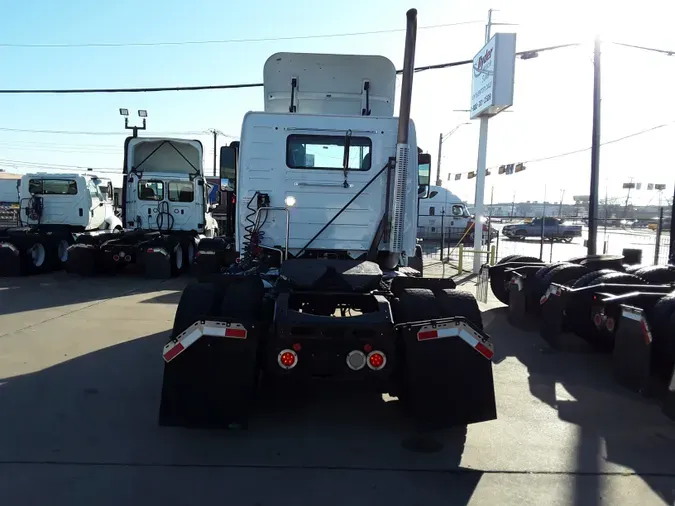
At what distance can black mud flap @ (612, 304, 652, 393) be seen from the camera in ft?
15.8

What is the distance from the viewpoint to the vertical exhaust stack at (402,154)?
17.7 feet

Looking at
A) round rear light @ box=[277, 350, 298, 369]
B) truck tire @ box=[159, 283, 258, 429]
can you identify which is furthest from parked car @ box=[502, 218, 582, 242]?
truck tire @ box=[159, 283, 258, 429]

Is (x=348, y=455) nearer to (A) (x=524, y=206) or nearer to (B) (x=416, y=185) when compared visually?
(B) (x=416, y=185)

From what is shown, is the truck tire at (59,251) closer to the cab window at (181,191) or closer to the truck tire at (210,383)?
the cab window at (181,191)

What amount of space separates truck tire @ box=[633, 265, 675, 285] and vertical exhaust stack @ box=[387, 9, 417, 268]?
3.25 metres

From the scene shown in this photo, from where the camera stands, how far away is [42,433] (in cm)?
414

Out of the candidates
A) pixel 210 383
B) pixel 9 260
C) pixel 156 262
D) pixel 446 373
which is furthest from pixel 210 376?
pixel 9 260

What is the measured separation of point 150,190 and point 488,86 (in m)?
9.84

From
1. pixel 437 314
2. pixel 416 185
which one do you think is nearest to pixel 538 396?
pixel 437 314

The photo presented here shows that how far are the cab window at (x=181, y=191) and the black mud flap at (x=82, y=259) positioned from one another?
280 cm

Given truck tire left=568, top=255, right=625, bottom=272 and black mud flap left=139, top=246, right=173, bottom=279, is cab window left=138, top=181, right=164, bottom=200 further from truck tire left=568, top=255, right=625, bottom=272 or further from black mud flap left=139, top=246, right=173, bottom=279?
truck tire left=568, top=255, right=625, bottom=272

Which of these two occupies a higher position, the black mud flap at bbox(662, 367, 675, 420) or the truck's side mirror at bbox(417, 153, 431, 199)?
the truck's side mirror at bbox(417, 153, 431, 199)

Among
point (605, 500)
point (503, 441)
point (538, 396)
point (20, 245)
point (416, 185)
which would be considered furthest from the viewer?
point (20, 245)

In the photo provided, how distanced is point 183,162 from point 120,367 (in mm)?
11080
